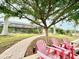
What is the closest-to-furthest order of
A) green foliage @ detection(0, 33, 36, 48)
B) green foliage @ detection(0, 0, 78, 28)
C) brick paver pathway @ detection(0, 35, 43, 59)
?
brick paver pathway @ detection(0, 35, 43, 59) → green foliage @ detection(0, 0, 78, 28) → green foliage @ detection(0, 33, 36, 48)

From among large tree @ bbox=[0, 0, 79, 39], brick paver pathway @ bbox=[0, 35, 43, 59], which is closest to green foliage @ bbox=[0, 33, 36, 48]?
brick paver pathway @ bbox=[0, 35, 43, 59]

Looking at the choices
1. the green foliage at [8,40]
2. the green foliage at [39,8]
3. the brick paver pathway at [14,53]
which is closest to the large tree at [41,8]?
the green foliage at [39,8]

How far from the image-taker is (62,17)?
501 inches

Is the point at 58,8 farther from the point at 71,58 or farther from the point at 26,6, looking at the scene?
the point at 71,58

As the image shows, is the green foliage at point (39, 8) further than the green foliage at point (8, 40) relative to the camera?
Answer: No

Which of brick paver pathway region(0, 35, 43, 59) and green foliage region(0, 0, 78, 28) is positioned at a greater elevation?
green foliage region(0, 0, 78, 28)

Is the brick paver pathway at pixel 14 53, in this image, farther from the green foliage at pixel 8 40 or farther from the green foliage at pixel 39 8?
the green foliage at pixel 39 8

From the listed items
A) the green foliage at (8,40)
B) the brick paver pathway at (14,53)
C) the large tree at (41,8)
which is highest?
the large tree at (41,8)

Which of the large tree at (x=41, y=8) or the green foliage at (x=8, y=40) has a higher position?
the large tree at (x=41, y=8)

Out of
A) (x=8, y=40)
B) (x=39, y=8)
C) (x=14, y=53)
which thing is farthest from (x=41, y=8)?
(x=8, y=40)

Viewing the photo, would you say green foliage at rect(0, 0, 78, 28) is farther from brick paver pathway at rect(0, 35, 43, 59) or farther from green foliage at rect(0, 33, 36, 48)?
green foliage at rect(0, 33, 36, 48)

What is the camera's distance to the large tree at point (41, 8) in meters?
11.3

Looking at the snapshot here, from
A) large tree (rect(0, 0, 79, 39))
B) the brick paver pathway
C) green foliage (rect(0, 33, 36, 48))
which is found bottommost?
the brick paver pathway

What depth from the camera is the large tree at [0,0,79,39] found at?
1127cm
